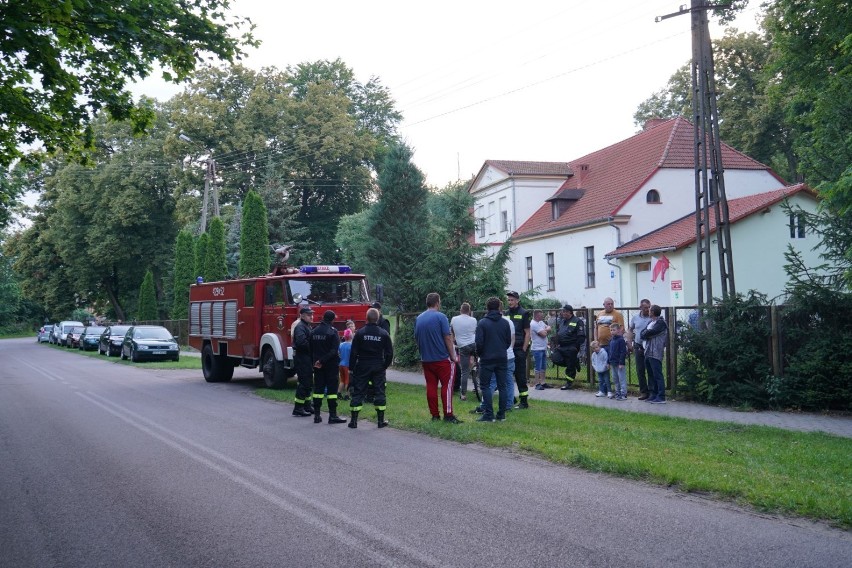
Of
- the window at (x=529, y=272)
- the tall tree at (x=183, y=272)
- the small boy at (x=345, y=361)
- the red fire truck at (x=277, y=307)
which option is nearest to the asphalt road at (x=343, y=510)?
the small boy at (x=345, y=361)

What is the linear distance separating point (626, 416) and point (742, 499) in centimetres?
568

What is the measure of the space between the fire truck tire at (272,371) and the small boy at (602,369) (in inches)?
284

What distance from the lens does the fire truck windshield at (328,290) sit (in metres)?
17.8

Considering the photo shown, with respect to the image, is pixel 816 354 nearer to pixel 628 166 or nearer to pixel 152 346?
pixel 152 346

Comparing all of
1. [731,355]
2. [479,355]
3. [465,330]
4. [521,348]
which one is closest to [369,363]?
[479,355]

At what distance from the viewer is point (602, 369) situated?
15.7 metres

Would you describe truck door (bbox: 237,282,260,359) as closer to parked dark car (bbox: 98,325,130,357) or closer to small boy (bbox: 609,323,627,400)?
small boy (bbox: 609,323,627,400)

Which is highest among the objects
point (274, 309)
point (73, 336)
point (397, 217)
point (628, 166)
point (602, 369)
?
point (628, 166)

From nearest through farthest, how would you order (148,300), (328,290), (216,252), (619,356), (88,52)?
(88,52)
(619,356)
(328,290)
(216,252)
(148,300)

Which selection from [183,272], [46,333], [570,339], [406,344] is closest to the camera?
[570,339]

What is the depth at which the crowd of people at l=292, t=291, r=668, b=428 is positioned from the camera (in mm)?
12133

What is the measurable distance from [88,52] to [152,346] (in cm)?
2213

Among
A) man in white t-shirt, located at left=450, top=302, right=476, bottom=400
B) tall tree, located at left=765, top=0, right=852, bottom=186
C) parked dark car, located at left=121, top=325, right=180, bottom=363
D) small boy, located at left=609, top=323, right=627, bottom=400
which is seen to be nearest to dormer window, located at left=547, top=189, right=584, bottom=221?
tall tree, located at left=765, top=0, right=852, bottom=186

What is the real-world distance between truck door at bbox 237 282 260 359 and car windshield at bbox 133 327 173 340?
1472 centimetres
